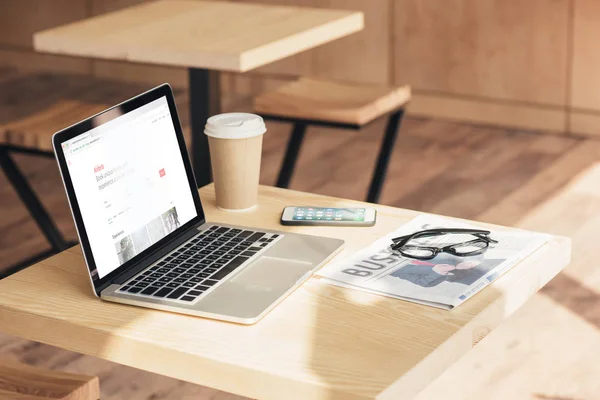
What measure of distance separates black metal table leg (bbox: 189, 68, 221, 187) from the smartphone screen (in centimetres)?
144

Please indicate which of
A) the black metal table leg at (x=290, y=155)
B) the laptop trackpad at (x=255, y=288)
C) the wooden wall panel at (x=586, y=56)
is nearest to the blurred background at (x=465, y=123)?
the wooden wall panel at (x=586, y=56)

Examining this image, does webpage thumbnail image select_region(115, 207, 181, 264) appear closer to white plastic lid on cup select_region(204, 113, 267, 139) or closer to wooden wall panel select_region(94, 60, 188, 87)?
white plastic lid on cup select_region(204, 113, 267, 139)

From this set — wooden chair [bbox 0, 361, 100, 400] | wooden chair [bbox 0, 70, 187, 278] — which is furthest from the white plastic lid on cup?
wooden chair [bbox 0, 70, 187, 278]

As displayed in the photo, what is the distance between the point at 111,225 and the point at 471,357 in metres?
1.44

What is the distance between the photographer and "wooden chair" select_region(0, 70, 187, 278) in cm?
292

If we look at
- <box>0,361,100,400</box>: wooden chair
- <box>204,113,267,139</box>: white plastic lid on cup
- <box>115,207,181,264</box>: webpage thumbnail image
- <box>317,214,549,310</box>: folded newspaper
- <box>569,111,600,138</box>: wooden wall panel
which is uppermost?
<box>204,113,267,139</box>: white plastic lid on cup

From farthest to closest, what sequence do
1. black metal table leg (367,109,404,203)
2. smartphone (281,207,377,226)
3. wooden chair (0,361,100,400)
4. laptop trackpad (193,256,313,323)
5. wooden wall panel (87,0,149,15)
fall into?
wooden wall panel (87,0,149,15), black metal table leg (367,109,404,203), smartphone (281,207,377,226), wooden chair (0,361,100,400), laptop trackpad (193,256,313,323)

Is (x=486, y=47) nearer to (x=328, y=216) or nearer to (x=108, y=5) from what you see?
(x=108, y=5)

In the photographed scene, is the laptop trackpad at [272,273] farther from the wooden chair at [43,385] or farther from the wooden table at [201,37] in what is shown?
the wooden table at [201,37]

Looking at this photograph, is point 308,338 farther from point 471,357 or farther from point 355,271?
point 471,357

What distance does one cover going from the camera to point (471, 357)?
2.60 meters

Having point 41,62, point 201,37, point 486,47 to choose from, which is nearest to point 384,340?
point 201,37

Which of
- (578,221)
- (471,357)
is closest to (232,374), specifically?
(471,357)

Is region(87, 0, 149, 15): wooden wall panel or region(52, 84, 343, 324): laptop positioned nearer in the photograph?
region(52, 84, 343, 324): laptop
